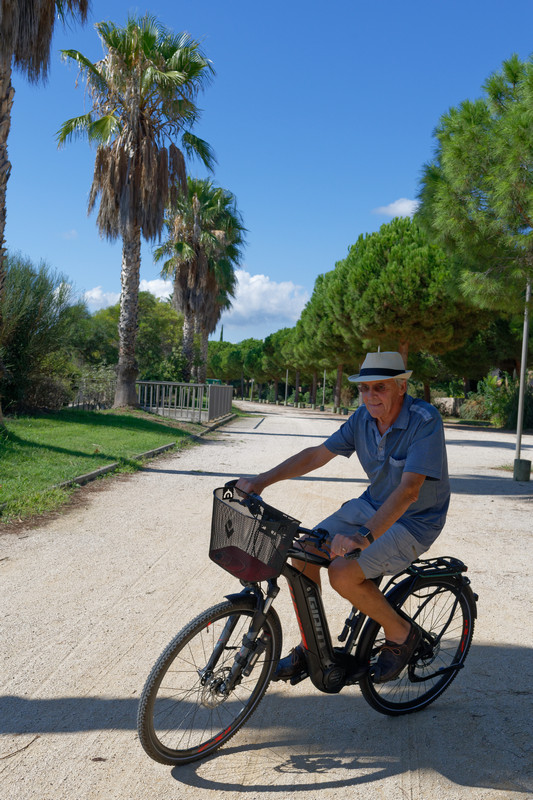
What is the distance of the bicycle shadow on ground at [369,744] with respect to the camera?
265 cm

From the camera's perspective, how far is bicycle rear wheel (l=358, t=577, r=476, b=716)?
3207mm

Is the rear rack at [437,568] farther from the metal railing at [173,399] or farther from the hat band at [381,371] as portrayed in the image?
the metal railing at [173,399]

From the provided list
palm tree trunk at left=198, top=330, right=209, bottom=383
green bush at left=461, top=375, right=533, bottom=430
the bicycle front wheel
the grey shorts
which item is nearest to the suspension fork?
the bicycle front wheel

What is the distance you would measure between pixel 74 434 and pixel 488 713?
1217 cm

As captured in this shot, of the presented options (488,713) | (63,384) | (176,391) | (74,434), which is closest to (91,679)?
(488,713)

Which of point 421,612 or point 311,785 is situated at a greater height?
point 421,612

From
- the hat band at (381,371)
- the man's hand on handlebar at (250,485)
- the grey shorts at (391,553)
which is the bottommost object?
the grey shorts at (391,553)

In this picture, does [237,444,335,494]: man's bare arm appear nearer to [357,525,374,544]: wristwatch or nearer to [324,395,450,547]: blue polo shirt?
[324,395,450,547]: blue polo shirt

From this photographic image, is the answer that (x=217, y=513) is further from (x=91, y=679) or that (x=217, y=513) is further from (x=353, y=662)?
(x=91, y=679)

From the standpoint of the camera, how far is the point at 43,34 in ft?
37.7

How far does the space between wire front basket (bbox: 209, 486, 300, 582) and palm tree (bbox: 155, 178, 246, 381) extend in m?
27.8

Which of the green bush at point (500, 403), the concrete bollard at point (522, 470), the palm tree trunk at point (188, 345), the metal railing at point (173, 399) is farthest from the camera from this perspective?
the green bush at point (500, 403)

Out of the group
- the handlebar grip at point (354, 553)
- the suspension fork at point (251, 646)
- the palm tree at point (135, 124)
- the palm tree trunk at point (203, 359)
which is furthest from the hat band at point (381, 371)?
the palm tree trunk at point (203, 359)

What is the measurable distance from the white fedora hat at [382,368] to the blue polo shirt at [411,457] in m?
0.16
